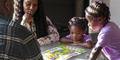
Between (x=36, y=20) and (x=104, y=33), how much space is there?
2.36 feet

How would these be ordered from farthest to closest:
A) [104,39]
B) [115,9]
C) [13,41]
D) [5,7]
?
[115,9] < [104,39] < [5,7] < [13,41]

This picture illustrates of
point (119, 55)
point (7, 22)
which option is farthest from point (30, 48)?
point (119, 55)

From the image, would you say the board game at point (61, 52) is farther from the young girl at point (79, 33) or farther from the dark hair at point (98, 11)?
the dark hair at point (98, 11)

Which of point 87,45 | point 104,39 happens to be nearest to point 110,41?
point 104,39

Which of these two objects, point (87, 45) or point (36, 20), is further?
Result: point (36, 20)

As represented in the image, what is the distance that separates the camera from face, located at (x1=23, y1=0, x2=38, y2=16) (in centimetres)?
156

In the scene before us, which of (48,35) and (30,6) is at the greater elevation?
(30,6)

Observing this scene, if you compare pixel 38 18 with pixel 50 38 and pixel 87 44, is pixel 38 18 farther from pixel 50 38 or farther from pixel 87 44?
pixel 87 44

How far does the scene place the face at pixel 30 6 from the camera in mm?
1559

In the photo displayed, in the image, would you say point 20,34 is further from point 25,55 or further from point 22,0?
point 22,0

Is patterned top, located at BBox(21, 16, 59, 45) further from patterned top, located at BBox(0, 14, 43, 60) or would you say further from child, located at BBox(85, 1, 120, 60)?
patterned top, located at BBox(0, 14, 43, 60)

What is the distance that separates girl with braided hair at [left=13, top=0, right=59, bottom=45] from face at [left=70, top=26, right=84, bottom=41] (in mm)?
157

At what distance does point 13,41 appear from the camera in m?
0.72

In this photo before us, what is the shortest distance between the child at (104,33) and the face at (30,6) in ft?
1.75
